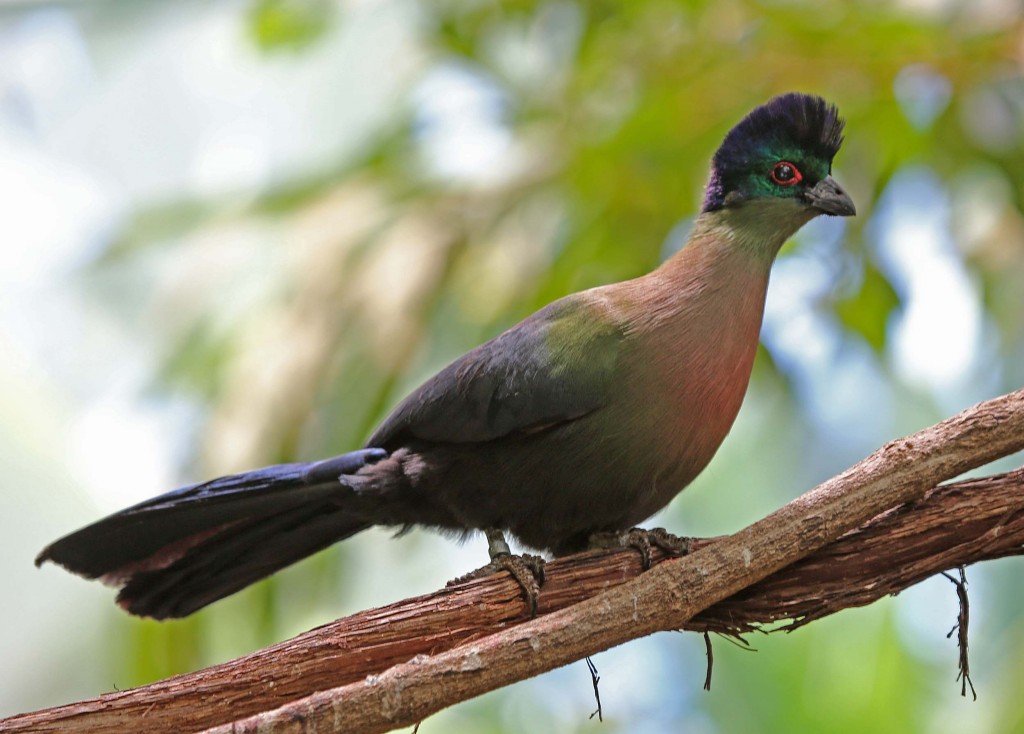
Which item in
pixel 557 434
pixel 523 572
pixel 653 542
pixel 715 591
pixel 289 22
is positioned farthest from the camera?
pixel 289 22

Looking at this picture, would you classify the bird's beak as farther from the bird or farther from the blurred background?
the blurred background

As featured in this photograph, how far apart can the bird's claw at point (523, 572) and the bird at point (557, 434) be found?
33 mm

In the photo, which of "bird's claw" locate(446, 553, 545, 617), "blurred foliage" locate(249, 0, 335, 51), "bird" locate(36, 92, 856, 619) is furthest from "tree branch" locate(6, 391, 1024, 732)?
"blurred foliage" locate(249, 0, 335, 51)

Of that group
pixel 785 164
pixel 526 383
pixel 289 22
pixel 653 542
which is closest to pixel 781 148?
pixel 785 164

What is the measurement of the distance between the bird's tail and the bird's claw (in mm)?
524

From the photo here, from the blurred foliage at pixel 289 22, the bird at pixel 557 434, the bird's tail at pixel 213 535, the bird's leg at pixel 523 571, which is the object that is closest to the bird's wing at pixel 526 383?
the bird at pixel 557 434

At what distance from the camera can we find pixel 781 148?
2.98 m

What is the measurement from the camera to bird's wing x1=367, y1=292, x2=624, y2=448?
2.73m

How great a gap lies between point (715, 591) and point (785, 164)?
1.28m

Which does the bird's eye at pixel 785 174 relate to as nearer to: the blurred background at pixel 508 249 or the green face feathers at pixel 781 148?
the green face feathers at pixel 781 148

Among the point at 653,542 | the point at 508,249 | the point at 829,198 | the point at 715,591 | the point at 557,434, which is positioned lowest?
the point at 715,591

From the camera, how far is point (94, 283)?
27.9ft

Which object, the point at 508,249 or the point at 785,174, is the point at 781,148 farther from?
the point at 508,249

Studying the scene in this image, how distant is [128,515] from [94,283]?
6234mm
